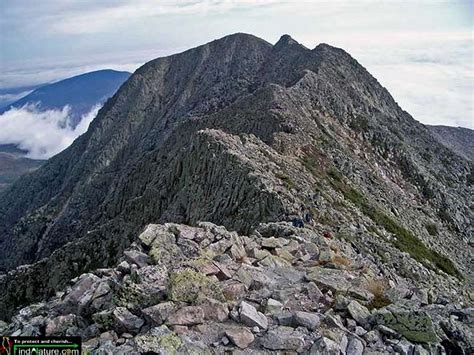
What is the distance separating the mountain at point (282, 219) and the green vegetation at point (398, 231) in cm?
40

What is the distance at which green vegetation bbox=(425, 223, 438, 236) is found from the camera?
8804 centimetres

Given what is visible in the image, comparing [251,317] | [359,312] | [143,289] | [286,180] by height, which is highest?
[143,289]

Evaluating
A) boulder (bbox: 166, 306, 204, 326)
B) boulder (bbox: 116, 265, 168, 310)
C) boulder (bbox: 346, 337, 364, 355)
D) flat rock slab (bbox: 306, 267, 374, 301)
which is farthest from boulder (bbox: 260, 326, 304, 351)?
flat rock slab (bbox: 306, 267, 374, 301)

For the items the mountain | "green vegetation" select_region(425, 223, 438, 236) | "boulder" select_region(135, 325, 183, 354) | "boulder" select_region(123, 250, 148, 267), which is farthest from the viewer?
"green vegetation" select_region(425, 223, 438, 236)

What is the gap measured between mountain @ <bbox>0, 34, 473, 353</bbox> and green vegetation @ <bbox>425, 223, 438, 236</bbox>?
48 cm

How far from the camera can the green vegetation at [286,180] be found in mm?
56219

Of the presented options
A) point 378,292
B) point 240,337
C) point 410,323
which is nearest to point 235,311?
point 240,337

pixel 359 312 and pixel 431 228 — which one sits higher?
pixel 359 312

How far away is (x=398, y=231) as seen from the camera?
234 feet

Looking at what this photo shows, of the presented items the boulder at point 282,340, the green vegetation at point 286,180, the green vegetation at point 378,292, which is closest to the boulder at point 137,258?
the boulder at point 282,340

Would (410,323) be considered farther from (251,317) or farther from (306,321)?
(251,317)

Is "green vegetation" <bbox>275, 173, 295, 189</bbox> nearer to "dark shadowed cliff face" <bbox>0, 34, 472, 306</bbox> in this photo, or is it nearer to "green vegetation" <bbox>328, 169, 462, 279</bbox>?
"dark shadowed cliff face" <bbox>0, 34, 472, 306</bbox>

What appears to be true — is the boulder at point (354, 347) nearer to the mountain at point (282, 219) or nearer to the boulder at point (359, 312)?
the mountain at point (282, 219)

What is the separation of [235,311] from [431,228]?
7885 centimetres
